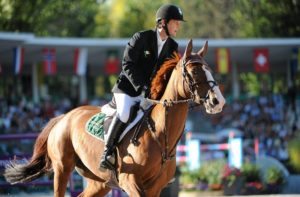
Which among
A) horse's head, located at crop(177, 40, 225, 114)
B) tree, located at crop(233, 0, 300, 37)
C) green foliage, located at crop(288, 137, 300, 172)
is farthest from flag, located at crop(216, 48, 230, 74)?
horse's head, located at crop(177, 40, 225, 114)

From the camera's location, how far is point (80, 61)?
1009 inches

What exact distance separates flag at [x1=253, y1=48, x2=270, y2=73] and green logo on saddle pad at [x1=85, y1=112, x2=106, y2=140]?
61.5 feet

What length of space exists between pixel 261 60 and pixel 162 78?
64.8 feet

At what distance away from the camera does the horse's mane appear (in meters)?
8.10

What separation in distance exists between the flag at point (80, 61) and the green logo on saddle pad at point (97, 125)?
16.4 meters

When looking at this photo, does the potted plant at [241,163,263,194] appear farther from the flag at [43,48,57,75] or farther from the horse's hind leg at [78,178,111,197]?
the flag at [43,48,57,75]

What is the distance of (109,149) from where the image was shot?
8.27 metres

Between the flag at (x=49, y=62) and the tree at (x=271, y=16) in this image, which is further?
the tree at (x=271, y=16)

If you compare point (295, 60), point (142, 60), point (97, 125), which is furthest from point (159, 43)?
point (295, 60)

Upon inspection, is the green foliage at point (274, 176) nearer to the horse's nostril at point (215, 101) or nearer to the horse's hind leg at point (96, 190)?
the horse's hind leg at point (96, 190)

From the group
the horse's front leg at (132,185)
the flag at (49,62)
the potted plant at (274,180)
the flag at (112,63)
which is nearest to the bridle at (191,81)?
the horse's front leg at (132,185)

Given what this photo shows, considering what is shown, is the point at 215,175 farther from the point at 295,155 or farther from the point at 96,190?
the point at 96,190

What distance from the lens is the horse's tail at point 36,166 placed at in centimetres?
990

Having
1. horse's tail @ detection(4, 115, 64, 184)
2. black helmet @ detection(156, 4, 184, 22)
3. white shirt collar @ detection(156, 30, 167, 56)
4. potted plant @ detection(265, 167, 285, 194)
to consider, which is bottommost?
potted plant @ detection(265, 167, 285, 194)
